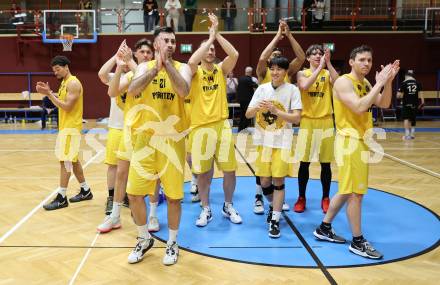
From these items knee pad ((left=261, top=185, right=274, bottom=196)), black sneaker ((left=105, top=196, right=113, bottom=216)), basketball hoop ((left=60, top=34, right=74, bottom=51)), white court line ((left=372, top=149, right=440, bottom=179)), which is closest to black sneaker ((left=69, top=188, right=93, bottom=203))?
black sneaker ((left=105, top=196, right=113, bottom=216))

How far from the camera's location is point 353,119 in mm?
4555

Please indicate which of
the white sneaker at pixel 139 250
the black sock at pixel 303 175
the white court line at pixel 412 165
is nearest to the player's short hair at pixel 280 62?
the black sock at pixel 303 175

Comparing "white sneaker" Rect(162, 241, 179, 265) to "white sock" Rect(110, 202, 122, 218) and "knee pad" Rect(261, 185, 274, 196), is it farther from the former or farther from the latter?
"knee pad" Rect(261, 185, 274, 196)

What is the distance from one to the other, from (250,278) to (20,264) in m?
2.28

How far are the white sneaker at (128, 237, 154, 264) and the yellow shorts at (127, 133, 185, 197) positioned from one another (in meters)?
0.63

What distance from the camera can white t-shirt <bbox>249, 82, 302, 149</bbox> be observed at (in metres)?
5.16

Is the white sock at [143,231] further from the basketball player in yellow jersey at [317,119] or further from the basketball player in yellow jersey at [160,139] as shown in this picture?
the basketball player in yellow jersey at [317,119]

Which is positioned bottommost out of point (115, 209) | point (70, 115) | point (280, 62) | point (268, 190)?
point (115, 209)

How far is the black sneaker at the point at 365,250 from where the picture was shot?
4512 millimetres

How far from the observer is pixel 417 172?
8.57 meters

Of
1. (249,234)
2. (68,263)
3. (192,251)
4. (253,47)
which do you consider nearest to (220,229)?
(249,234)

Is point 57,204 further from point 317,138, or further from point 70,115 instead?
point 317,138

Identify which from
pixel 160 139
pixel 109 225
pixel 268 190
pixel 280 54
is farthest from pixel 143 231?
pixel 280 54

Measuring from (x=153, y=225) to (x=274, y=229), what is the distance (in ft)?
4.77
